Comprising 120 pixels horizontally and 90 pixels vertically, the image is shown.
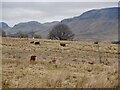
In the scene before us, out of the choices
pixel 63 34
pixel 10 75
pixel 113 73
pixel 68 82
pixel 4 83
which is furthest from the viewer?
pixel 63 34

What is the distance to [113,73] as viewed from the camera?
591 inches

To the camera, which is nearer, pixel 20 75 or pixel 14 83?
pixel 14 83

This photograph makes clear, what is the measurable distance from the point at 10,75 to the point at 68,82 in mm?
2652

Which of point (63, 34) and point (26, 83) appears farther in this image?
point (63, 34)

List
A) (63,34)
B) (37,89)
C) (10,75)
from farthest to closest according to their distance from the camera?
(63,34), (10,75), (37,89)

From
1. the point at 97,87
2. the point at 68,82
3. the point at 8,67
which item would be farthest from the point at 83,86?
the point at 8,67

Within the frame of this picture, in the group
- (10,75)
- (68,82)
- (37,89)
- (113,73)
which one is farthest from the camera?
(113,73)

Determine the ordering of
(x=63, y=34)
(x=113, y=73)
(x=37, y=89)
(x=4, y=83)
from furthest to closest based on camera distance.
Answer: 1. (x=63, y=34)
2. (x=113, y=73)
3. (x=4, y=83)
4. (x=37, y=89)

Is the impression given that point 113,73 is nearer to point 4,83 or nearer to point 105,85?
point 105,85

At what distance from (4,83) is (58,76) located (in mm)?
2270

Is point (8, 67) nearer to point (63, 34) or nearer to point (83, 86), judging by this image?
point (83, 86)

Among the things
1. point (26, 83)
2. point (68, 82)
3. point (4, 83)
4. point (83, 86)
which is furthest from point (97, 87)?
point (4, 83)

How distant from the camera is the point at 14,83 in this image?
449 inches

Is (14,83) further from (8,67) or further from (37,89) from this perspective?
(8,67)
